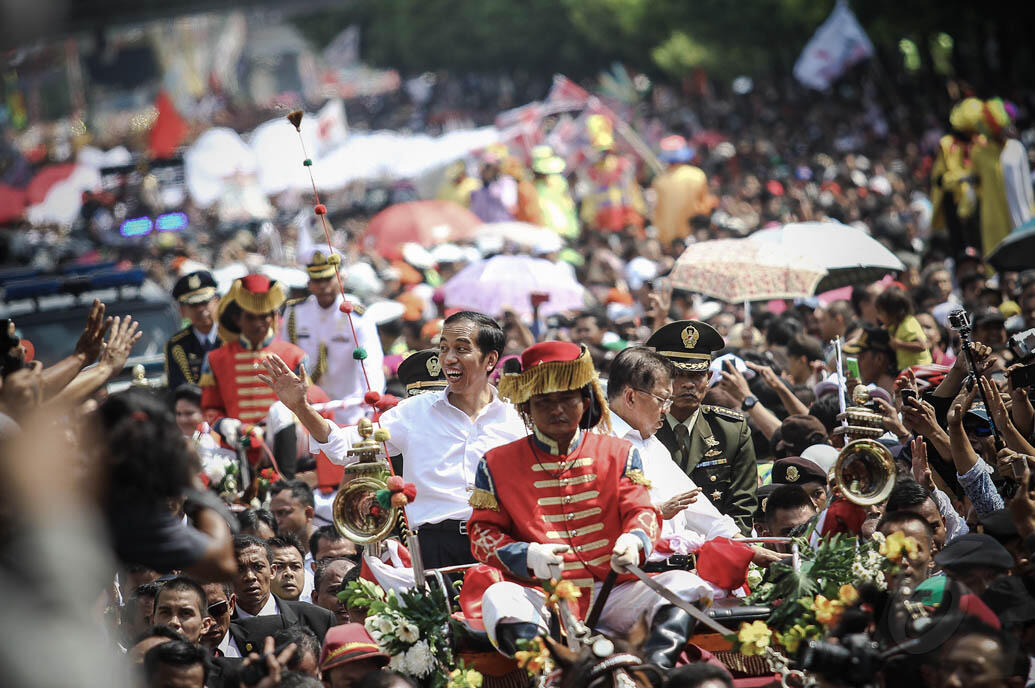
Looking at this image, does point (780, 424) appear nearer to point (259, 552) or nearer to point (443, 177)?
point (259, 552)

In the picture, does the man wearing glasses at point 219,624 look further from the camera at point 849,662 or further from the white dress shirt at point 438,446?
the camera at point 849,662

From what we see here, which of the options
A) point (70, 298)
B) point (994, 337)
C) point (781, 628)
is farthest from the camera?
point (70, 298)

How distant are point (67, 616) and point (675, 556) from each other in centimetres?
278

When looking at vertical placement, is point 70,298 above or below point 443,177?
below

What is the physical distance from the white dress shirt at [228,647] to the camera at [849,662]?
10.8 ft

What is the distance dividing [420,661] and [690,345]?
2.66 m

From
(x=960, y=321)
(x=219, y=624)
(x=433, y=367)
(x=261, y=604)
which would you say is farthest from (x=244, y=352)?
(x=960, y=321)

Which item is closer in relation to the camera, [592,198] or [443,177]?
[592,198]

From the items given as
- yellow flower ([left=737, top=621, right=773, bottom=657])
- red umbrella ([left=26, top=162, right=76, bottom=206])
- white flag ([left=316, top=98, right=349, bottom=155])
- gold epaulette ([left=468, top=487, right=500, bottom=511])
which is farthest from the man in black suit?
red umbrella ([left=26, top=162, right=76, bottom=206])

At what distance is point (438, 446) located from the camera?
6.78 m

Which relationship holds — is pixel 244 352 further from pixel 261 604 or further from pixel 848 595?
pixel 848 595

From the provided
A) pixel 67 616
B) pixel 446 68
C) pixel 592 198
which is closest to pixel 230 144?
pixel 592 198

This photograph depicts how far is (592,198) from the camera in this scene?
23828mm

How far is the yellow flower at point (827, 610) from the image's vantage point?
541cm
